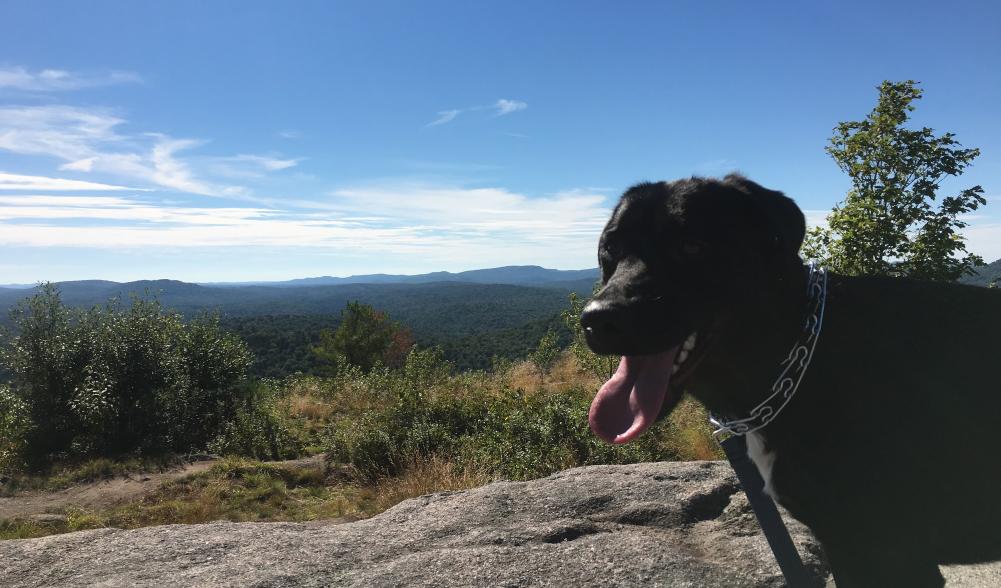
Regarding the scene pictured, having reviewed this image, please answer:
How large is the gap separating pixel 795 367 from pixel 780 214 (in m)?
0.48

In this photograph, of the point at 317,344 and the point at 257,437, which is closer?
the point at 257,437

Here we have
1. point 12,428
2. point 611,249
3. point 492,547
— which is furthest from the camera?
point 12,428

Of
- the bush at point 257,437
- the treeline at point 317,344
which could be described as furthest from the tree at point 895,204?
the treeline at point 317,344

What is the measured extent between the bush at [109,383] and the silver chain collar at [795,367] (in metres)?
11.6

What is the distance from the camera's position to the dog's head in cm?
159

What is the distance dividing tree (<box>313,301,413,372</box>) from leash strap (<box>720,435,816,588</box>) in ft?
120

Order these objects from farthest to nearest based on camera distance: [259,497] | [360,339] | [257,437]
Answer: [360,339]
[257,437]
[259,497]

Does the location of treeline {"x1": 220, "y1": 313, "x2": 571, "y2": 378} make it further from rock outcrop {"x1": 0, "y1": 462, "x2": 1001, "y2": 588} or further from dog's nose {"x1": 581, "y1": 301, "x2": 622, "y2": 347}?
dog's nose {"x1": 581, "y1": 301, "x2": 622, "y2": 347}

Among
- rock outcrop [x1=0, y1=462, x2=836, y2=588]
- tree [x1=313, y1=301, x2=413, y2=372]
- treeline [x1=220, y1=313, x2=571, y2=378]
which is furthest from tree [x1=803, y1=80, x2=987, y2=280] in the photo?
treeline [x1=220, y1=313, x2=571, y2=378]

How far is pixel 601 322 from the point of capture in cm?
160

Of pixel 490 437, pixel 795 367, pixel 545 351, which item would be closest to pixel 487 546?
pixel 795 367

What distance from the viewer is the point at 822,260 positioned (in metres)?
5.32

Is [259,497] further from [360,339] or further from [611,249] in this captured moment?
[360,339]

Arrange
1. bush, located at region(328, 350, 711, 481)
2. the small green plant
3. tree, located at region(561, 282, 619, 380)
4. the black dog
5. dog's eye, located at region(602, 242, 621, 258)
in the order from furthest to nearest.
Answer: the small green plant
tree, located at region(561, 282, 619, 380)
bush, located at region(328, 350, 711, 481)
dog's eye, located at region(602, 242, 621, 258)
the black dog
